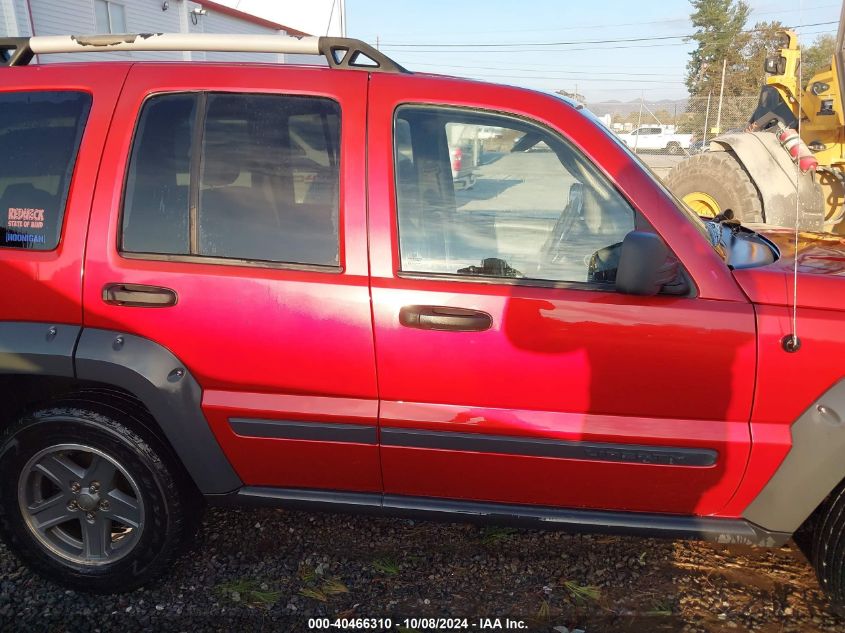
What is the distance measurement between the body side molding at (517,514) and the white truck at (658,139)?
755 inches

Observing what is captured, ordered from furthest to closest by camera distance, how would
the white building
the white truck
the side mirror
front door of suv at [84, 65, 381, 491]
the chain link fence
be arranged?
1. the white truck
2. the chain link fence
3. the white building
4. front door of suv at [84, 65, 381, 491]
5. the side mirror

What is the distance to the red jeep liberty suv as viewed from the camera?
2066 millimetres

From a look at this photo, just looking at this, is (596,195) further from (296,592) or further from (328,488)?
(296,592)

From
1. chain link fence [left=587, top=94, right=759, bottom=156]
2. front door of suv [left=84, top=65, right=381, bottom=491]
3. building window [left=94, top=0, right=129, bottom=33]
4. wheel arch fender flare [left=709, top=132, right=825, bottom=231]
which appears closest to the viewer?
front door of suv [left=84, top=65, right=381, bottom=491]

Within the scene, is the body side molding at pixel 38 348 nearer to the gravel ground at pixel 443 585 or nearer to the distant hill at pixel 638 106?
the gravel ground at pixel 443 585

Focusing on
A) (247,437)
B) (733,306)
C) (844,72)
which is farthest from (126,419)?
(844,72)

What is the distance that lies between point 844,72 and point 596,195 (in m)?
4.75

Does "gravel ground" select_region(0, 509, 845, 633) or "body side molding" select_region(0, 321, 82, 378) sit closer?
"body side molding" select_region(0, 321, 82, 378)

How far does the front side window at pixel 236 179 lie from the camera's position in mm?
2201

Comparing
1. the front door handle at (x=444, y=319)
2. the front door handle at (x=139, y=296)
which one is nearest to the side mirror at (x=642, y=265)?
the front door handle at (x=444, y=319)

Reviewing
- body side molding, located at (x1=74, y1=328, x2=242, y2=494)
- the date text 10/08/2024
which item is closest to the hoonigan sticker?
body side molding, located at (x1=74, y1=328, x2=242, y2=494)

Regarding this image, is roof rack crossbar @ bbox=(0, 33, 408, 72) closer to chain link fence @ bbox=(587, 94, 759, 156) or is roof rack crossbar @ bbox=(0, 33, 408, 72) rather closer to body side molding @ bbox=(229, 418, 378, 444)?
body side molding @ bbox=(229, 418, 378, 444)

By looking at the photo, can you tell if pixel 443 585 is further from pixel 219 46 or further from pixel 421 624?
pixel 219 46

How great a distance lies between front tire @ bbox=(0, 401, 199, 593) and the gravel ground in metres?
0.16
